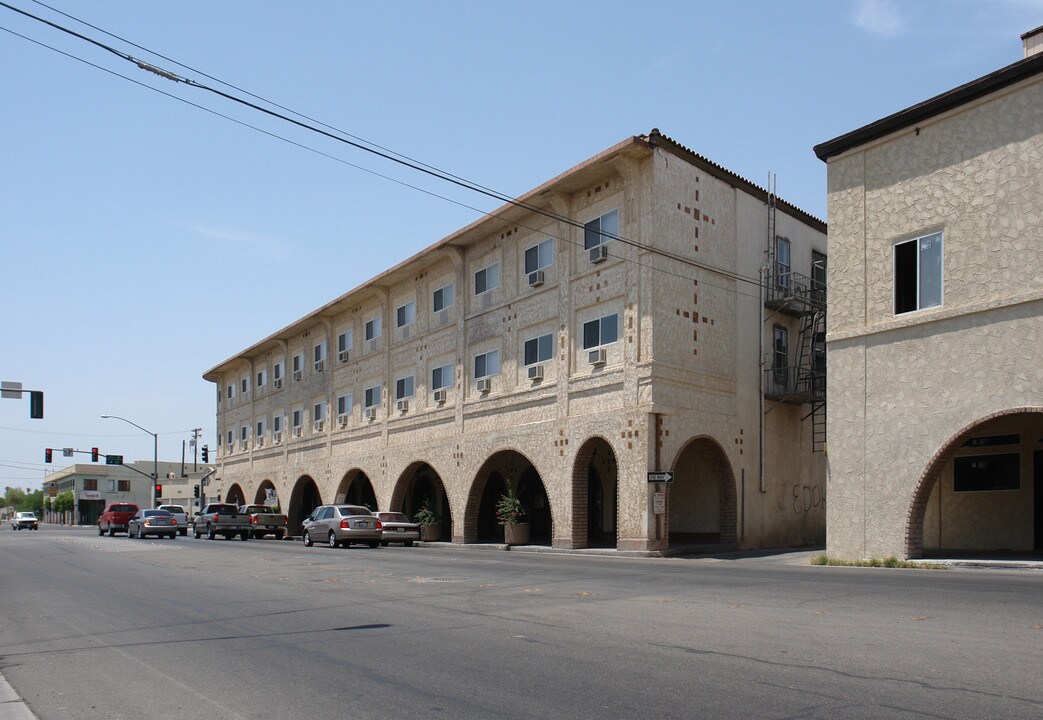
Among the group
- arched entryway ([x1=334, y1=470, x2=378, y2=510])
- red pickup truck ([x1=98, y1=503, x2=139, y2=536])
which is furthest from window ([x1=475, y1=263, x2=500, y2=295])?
red pickup truck ([x1=98, y1=503, x2=139, y2=536])

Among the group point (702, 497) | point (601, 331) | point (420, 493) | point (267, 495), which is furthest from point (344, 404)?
point (702, 497)

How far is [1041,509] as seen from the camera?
21.8 meters

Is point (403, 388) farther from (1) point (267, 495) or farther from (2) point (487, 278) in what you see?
(1) point (267, 495)

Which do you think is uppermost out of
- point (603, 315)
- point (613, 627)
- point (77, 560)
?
point (603, 315)

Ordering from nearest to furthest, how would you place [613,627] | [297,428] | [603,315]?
[613,627] → [603,315] → [297,428]

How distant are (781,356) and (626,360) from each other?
7.53 metres

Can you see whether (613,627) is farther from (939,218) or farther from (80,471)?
(80,471)

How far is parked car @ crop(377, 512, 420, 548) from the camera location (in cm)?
3494

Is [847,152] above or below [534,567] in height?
above

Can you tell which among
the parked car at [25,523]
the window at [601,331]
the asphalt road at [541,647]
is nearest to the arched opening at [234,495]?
the parked car at [25,523]

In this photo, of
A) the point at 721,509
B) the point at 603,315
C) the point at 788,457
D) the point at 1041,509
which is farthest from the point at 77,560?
the point at 1041,509

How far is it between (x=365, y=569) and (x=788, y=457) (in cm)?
1724

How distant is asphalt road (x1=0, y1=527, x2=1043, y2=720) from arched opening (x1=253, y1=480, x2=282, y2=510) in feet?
128

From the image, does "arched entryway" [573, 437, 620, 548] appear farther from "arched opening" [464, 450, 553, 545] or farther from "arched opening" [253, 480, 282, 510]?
"arched opening" [253, 480, 282, 510]
